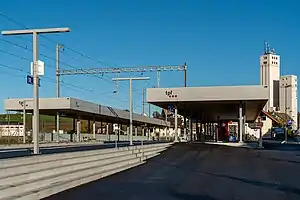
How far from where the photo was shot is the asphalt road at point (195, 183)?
12.0 m

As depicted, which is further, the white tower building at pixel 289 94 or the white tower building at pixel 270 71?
the white tower building at pixel 270 71

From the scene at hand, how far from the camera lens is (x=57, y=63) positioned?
224 feet

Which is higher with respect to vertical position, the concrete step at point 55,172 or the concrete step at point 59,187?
the concrete step at point 55,172

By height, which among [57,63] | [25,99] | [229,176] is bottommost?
[229,176]

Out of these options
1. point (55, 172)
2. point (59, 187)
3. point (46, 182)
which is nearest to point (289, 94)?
point (55, 172)

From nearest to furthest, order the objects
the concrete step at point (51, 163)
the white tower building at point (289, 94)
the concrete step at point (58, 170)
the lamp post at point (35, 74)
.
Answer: the concrete step at point (58, 170) < the concrete step at point (51, 163) < the lamp post at point (35, 74) < the white tower building at point (289, 94)

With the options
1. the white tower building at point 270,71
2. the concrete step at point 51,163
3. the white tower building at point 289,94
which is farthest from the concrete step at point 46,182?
the white tower building at point 270,71

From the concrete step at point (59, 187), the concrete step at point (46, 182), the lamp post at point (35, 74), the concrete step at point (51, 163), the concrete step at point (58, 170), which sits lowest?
the concrete step at point (59, 187)

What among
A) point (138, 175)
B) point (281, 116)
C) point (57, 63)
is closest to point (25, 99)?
point (57, 63)

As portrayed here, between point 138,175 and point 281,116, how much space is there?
141730mm

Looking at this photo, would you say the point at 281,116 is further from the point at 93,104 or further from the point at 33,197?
the point at 33,197

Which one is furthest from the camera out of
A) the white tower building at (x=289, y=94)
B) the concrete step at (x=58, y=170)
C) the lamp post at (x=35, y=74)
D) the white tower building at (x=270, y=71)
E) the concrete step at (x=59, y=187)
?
the white tower building at (x=270, y=71)

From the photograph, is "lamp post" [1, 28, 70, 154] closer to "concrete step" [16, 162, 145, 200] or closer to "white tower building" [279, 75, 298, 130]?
"concrete step" [16, 162, 145, 200]

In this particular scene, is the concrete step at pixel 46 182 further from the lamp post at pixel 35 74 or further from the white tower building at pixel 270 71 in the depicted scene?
the white tower building at pixel 270 71
